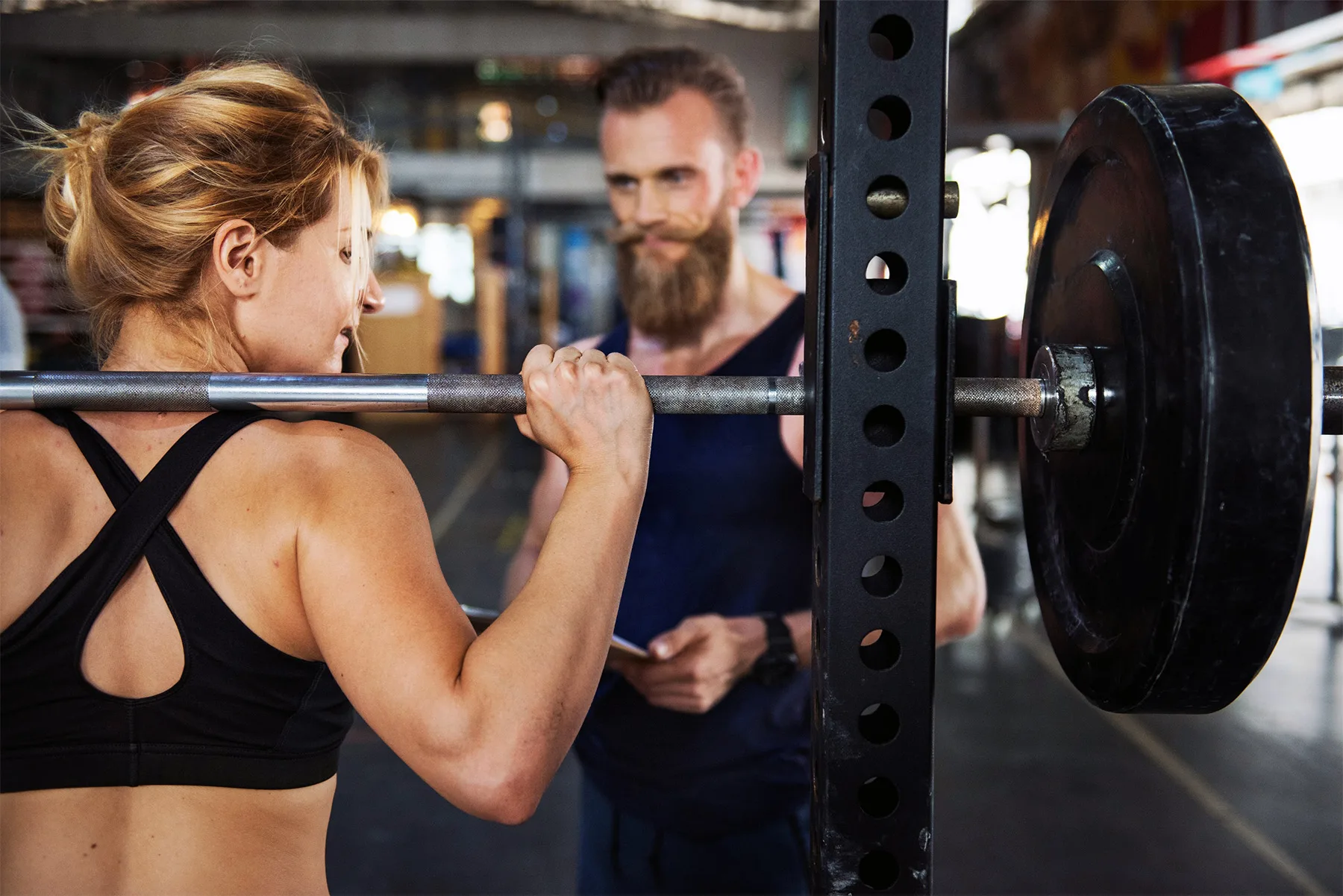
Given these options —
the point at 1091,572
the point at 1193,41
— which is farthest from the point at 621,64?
the point at 1193,41

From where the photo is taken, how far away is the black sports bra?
76 cm

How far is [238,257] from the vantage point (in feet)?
2.76

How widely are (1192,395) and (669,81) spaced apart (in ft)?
3.48

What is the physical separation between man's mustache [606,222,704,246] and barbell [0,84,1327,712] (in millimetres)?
711

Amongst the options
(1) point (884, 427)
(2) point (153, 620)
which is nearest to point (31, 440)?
(2) point (153, 620)

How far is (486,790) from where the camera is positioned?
0.69 metres

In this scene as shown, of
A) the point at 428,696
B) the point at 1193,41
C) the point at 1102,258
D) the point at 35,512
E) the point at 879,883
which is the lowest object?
the point at 879,883

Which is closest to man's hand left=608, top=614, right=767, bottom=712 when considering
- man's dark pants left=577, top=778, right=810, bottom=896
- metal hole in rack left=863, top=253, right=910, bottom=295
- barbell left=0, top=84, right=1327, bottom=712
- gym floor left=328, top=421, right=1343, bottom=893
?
man's dark pants left=577, top=778, right=810, bottom=896

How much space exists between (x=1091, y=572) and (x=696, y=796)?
0.74 meters

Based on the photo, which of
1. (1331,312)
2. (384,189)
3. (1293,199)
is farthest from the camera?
(1331,312)

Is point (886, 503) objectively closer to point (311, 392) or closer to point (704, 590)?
point (311, 392)

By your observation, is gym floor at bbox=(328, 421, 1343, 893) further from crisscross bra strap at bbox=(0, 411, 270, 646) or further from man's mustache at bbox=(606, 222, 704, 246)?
crisscross bra strap at bbox=(0, 411, 270, 646)

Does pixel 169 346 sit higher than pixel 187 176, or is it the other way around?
pixel 187 176

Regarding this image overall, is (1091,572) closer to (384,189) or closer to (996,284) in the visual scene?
(384,189)
